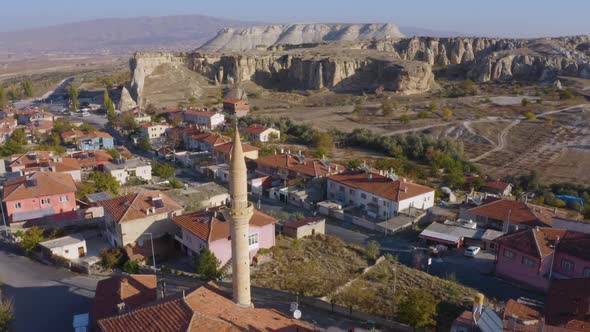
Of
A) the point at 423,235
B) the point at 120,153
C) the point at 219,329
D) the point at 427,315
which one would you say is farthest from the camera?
the point at 120,153

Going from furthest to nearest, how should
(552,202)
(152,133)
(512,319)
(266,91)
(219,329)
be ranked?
(266,91) → (152,133) → (552,202) → (512,319) → (219,329)

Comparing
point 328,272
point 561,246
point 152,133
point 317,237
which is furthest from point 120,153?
point 561,246

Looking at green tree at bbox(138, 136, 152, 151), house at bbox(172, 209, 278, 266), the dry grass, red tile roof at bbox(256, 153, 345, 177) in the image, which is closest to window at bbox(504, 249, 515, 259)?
the dry grass

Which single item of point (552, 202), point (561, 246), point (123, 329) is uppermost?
point (123, 329)

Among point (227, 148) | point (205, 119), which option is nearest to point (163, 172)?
point (227, 148)

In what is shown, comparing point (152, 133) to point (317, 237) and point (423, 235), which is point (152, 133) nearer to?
point (317, 237)

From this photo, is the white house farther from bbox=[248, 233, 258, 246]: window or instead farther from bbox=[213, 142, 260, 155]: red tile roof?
bbox=[213, 142, 260, 155]: red tile roof

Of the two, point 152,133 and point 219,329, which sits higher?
point 219,329
